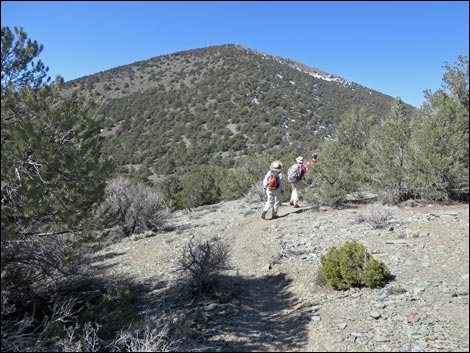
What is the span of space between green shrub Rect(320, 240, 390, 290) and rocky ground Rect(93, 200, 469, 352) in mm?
156

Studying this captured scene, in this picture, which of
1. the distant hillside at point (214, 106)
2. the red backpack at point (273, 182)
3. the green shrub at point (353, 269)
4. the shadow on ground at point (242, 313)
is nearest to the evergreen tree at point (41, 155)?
the shadow on ground at point (242, 313)

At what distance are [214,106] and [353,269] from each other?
38.0 meters

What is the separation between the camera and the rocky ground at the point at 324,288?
4047 mm

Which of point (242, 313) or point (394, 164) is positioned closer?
point (242, 313)

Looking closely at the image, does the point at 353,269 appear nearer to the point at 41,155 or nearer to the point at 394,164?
the point at 41,155

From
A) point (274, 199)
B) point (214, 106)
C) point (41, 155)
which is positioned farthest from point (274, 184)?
point (214, 106)

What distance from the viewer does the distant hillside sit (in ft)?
108

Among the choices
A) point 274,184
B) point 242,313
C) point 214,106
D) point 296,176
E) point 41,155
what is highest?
point 214,106

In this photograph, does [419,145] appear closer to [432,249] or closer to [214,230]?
[432,249]

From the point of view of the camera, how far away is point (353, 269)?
17.3 ft

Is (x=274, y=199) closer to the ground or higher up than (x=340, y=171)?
closer to the ground

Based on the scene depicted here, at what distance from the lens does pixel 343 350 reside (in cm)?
381

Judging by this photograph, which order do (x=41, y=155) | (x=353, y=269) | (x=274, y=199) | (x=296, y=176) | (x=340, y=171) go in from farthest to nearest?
(x=296, y=176) → (x=274, y=199) → (x=340, y=171) → (x=353, y=269) → (x=41, y=155)

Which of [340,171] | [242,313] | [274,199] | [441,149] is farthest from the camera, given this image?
[274,199]
